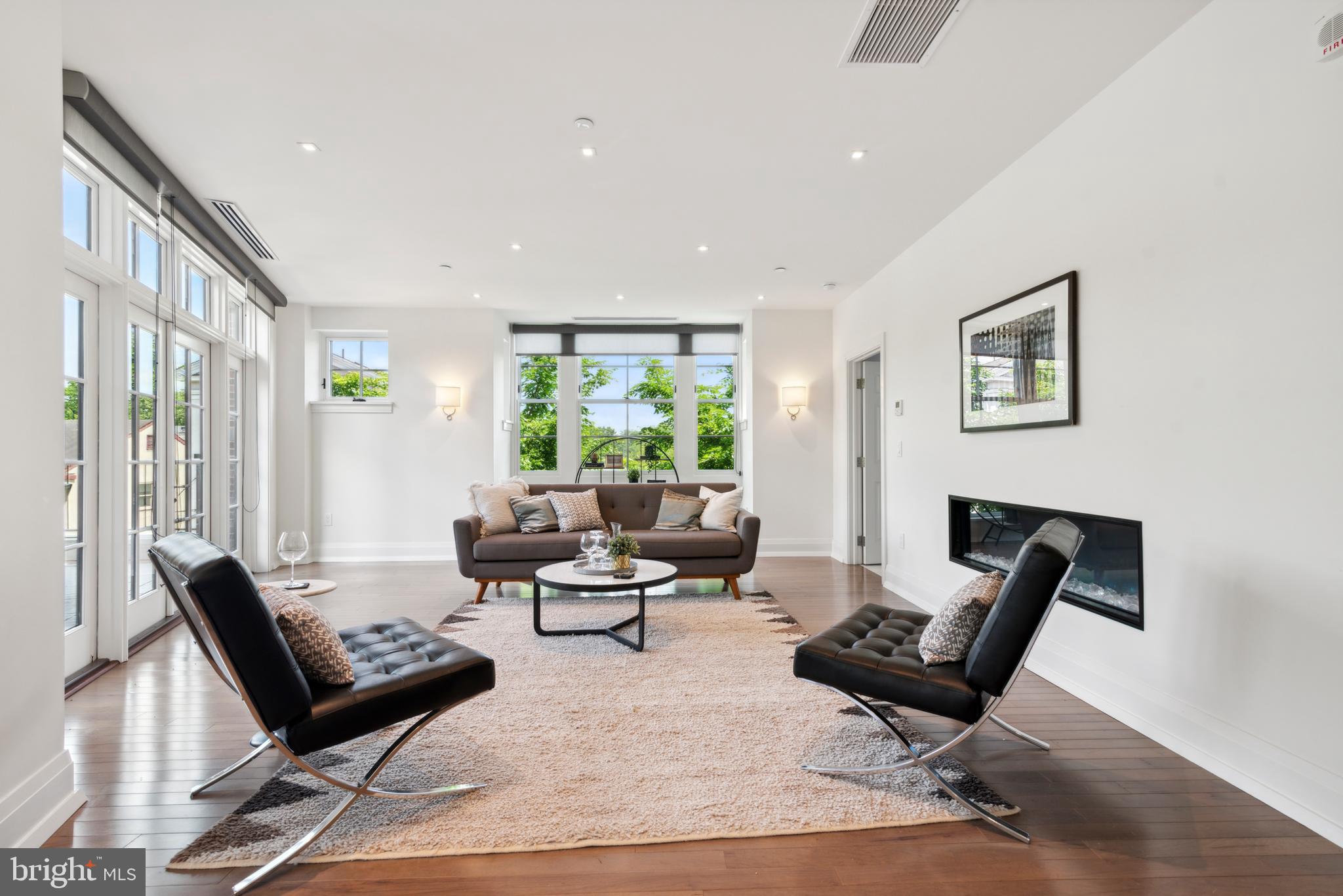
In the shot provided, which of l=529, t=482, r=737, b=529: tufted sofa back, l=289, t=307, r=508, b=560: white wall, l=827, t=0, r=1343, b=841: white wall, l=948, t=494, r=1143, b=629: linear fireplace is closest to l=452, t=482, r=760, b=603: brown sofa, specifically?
l=529, t=482, r=737, b=529: tufted sofa back

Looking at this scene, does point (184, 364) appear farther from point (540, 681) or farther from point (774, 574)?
point (774, 574)

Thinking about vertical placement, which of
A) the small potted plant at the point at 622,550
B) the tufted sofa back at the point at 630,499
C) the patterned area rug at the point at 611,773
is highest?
the tufted sofa back at the point at 630,499

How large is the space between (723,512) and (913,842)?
3.47 metres

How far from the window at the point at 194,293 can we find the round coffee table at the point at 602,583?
9.56ft

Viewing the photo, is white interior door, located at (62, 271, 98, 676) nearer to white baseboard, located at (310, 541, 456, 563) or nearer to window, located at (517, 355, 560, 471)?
white baseboard, located at (310, 541, 456, 563)

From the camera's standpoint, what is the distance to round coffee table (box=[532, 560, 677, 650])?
141 inches

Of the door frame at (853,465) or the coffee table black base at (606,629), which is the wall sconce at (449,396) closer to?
the coffee table black base at (606,629)

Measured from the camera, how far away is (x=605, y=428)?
25.1ft

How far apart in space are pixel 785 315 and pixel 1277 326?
16.3ft

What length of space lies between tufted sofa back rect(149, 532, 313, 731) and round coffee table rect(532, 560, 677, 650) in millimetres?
1805

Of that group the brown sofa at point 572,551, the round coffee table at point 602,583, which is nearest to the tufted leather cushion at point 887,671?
the round coffee table at point 602,583

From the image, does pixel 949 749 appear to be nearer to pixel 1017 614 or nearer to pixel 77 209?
pixel 1017 614

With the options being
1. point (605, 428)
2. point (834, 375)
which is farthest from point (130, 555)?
point (834, 375)

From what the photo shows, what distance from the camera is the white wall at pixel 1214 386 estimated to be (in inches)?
75.6
